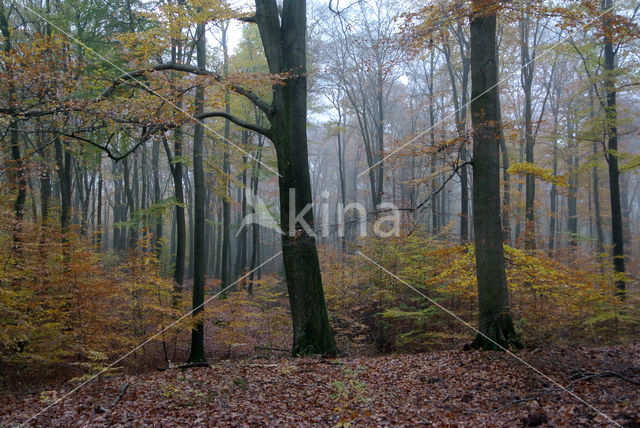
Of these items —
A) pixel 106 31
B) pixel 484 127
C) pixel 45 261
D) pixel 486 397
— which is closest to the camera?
pixel 486 397

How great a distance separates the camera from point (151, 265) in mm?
10555

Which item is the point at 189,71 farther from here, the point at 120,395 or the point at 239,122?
the point at 120,395

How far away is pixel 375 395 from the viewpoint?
5.63m

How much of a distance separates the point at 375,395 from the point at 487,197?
3.86m

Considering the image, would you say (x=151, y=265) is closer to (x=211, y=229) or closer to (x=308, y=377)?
(x=308, y=377)

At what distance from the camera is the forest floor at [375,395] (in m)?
4.58

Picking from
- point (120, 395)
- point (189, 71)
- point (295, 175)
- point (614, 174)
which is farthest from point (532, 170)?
point (120, 395)

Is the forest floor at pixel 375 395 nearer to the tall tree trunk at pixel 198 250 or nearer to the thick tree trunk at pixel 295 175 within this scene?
the thick tree trunk at pixel 295 175

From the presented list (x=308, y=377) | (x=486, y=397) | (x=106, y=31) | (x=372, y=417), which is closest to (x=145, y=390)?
(x=308, y=377)

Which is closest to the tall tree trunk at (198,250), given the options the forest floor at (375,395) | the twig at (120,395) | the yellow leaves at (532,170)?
the forest floor at (375,395)

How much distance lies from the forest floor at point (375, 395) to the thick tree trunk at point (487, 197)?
630mm

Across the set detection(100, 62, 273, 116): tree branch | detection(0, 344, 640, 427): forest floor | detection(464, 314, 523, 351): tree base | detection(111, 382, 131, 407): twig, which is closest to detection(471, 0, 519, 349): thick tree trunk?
detection(464, 314, 523, 351): tree base

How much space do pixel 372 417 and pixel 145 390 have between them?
3341mm

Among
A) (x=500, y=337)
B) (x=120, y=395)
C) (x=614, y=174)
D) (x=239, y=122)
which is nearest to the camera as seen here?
(x=120, y=395)
